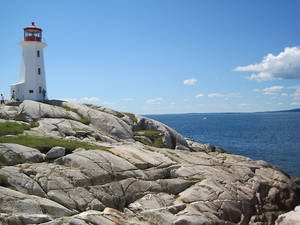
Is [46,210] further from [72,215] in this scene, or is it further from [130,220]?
[130,220]

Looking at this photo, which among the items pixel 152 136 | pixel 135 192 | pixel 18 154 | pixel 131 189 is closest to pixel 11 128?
pixel 18 154

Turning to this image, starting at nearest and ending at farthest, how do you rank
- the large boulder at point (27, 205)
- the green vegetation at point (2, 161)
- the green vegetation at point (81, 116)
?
the large boulder at point (27, 205) < the green vegetation at point (2, 161) < the green vegetation at point (81, 116)

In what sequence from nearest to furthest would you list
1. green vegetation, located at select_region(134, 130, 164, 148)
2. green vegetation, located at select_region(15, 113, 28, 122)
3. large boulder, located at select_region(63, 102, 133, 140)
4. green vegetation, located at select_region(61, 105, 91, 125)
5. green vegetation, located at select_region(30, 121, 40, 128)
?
green vegetation, located at select_region(30, 121, 40, 128), green vegetation, located at select_region(15, 113, 28, 122), large boulder, located at select_region(63, 102, 133, 140), green vegetation, located at select_region(61, 105, 91, 125), green vegetation, located at select_region(134, 130, 164, 148)

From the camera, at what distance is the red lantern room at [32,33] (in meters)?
50.1

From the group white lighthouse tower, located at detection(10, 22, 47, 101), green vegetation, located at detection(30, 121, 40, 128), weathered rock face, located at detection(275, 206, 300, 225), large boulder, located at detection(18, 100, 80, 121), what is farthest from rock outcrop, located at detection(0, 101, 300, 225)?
white lighthouse tower, located at detection(10, 22, 47, 101)

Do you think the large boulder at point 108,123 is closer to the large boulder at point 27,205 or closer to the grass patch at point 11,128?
the grass patch at point 11,128

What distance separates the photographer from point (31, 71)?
4994cm

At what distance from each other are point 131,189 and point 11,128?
15644 millimetres

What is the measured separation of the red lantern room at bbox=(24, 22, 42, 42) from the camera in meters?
50.1

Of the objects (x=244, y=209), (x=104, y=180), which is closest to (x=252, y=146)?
(x=244, y=209)

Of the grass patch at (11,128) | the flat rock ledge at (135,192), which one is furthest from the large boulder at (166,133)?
the grass patch at (11,128)

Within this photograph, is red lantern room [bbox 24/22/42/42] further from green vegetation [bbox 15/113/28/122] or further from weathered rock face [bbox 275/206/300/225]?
weathered rock face [bbox 275/206/300/225]

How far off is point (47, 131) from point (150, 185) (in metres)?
16.4

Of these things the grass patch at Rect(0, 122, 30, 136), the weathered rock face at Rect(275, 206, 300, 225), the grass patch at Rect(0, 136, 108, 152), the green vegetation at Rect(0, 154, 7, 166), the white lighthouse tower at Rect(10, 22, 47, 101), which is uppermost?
the white lighthouse tower at Rect(10, 22, 47, 101)
